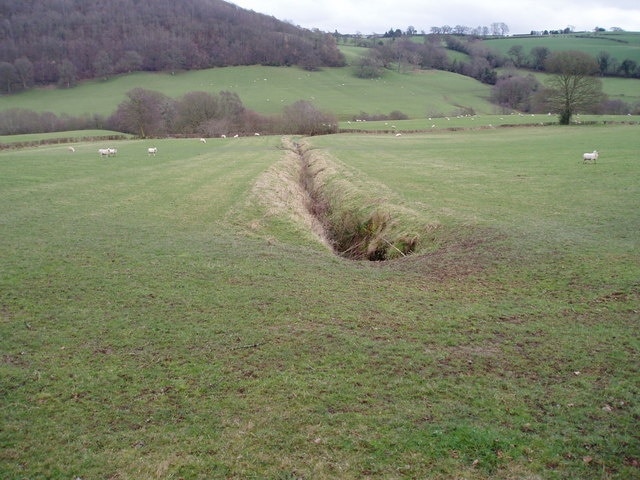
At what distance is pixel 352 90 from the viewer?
132750 mm

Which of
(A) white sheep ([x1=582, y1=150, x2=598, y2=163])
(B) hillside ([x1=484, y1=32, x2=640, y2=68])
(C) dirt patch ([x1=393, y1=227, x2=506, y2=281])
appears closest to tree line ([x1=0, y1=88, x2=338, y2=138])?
(A) white sheep ([x1=582, y1=150, x2=598, y2=163])

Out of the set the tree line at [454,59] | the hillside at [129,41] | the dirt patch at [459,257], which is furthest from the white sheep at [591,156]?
the hillside at [129,41]

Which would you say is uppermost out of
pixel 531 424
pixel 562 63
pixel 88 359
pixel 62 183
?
pixel 562 63

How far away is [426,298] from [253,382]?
626 centimetres

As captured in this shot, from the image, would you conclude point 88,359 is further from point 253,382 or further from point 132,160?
point 132,160

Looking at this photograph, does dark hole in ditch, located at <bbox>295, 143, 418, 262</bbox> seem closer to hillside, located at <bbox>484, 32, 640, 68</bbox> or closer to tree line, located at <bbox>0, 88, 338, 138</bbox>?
tree line, located at <bbox>0, 88, 338, 138</bbox>

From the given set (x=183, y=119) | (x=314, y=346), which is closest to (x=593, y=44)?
(x=183, y=119)

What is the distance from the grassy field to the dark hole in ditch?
4.82 feet

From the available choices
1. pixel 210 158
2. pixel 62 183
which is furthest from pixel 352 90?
pixel 62 183

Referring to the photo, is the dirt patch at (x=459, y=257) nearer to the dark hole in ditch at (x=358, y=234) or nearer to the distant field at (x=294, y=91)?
the dark hole in ditch at (x=358, y=234)

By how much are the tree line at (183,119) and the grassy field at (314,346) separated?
72.2 meters

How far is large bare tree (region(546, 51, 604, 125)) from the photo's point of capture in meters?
77.3

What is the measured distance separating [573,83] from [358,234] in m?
75.3

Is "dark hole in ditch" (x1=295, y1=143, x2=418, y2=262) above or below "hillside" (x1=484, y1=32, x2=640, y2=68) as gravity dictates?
below
